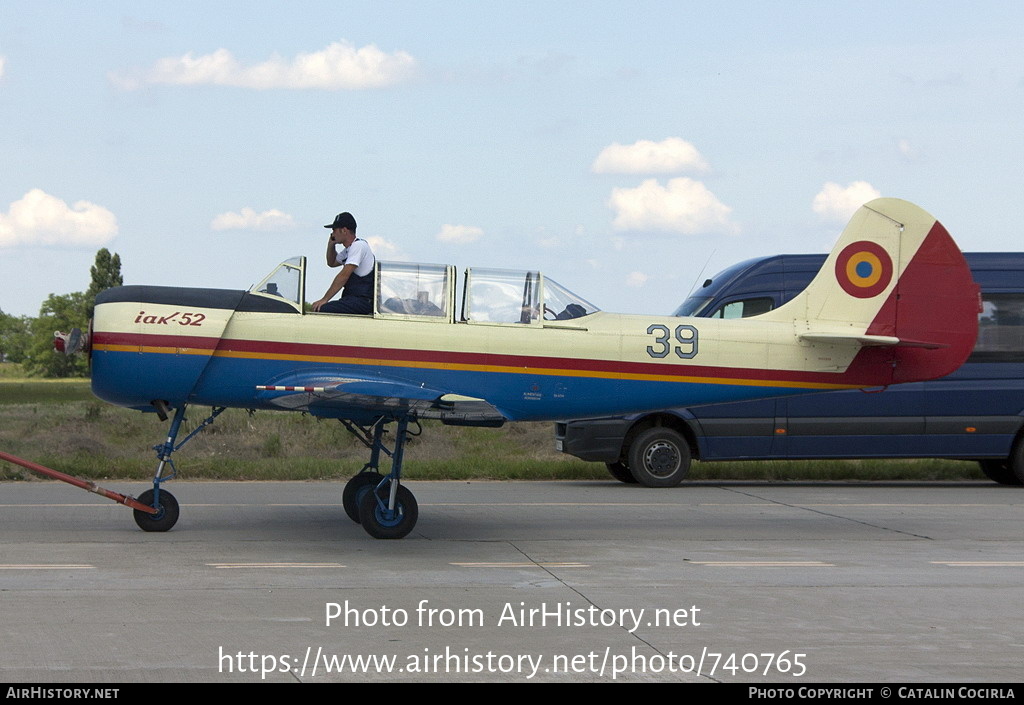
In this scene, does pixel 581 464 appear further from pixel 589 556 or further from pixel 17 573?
pixel 17 573

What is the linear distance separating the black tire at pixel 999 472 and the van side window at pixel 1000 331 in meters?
1.69

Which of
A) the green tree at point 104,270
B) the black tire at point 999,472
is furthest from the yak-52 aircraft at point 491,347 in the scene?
the green tree at point 104,270

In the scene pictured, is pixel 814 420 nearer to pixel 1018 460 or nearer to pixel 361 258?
pixel 1018 460

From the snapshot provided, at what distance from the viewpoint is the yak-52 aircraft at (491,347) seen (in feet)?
34.9

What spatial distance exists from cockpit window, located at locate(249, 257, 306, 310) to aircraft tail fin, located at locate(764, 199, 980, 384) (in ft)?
15.7

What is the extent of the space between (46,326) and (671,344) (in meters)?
104

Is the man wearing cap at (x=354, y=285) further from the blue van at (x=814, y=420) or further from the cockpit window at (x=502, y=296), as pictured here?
the blue van at (x=814, y=420)

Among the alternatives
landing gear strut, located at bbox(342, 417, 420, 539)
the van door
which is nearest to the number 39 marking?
landing gear strut, located at bbox(342, 417, 420, 539)

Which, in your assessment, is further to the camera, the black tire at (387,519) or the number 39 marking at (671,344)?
the number 39 marking at (671,344)

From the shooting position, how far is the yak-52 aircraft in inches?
419

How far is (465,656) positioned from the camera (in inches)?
257

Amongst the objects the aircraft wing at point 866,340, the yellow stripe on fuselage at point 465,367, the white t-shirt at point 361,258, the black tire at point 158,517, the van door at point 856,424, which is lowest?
the black tire at point 158,517

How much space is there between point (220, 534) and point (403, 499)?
1838 mm

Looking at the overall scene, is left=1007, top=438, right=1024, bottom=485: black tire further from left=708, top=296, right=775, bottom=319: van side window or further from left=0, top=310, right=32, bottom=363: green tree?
left=0, top=310, right=32, bottom=363: green tree
